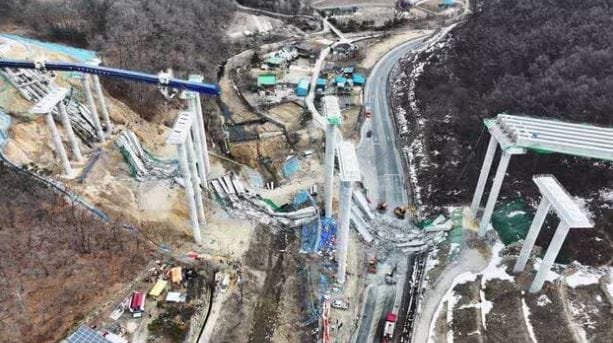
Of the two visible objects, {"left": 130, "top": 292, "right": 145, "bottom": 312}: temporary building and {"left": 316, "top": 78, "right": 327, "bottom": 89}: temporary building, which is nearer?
{"left": 130, "top": 292, "right": 145, "bottom": 312}: temporary building

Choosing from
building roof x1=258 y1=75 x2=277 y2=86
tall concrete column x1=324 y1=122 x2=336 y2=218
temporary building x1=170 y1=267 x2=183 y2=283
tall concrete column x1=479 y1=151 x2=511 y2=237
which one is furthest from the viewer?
building roof x1=258 y1=75 x2=277 y2=86

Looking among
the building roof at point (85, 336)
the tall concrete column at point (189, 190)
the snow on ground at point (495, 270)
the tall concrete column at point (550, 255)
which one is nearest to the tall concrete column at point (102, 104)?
the tall concrete column at point (189, 190)

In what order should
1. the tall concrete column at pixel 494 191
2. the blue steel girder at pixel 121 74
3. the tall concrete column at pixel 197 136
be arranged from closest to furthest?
the tall concrete column at pixel 494 191, the blue steel girder at pixel 121 74, the tall concrete column at pixel 197 136

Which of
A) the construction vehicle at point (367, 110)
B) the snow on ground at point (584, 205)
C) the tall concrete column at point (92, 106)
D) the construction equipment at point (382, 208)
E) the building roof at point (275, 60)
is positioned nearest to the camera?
the snow on ground at point (584, 205)

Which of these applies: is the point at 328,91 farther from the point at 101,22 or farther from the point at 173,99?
the point at 101,22

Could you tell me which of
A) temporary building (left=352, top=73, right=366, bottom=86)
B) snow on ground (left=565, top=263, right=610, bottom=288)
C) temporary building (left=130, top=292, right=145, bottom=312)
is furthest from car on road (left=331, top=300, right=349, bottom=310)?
temporary building (left=352, top=73, right=366, bottom=86)

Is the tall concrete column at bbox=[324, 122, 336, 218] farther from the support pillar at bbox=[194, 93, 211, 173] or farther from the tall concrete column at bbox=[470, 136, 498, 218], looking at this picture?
the tall concrete column at bbox=[470, 136, 498, 218]

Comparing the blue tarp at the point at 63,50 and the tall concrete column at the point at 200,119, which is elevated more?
the blue tarp at the point at 63,50

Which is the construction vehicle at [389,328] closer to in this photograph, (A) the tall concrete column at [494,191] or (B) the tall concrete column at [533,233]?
(B) the tall concrete column at [533,233]
